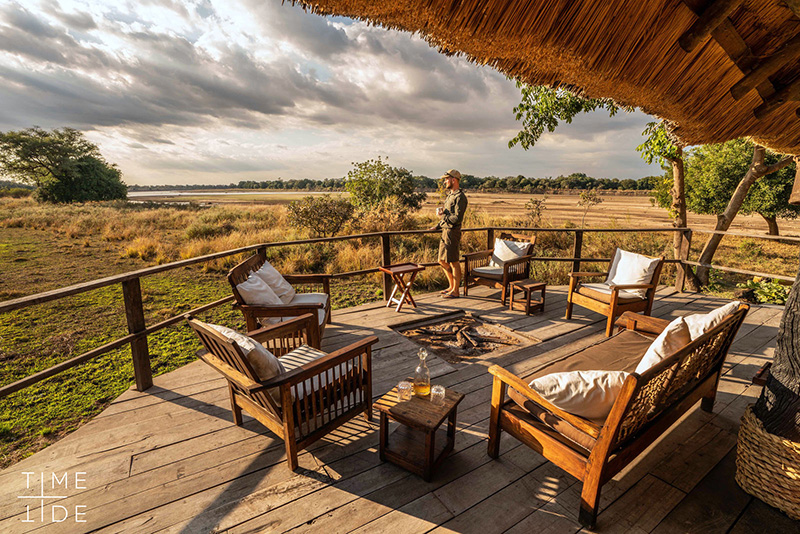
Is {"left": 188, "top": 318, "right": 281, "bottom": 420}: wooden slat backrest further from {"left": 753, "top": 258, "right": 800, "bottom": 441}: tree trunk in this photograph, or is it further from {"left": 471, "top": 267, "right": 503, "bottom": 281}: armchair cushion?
{"left": 471, "top": 267, "right": 503, "bottom": 281}: armchair cushion

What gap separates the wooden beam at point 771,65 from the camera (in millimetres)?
1282

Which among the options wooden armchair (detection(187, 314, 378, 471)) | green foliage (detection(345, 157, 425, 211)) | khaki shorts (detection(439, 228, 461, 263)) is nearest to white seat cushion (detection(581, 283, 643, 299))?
khaki shorts (detection(439, 228, 461, 263))

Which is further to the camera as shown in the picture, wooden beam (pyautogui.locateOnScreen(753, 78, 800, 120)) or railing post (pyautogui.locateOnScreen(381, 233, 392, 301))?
railing post (pyautogui.locateOnScreen(381, 233, 392, 301))

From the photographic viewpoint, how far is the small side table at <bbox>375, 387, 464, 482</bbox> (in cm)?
173

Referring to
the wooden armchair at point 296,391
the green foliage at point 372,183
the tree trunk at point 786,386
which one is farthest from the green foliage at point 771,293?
the green foliage at point 372,183

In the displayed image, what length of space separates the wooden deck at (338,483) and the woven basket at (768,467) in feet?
0.24

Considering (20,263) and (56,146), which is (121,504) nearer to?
(20,263)

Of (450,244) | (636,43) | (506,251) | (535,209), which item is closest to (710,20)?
(636,43)

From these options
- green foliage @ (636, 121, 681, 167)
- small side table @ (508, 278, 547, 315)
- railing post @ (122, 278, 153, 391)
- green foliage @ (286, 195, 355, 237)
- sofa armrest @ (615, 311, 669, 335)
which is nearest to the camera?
railing post @ (122, 278, 153, 391)

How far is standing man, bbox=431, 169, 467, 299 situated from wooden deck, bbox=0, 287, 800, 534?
249 centimetres

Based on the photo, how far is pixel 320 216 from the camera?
11.6 metres

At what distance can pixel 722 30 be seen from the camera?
1291 millimetres

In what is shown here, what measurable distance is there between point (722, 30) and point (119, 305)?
8.56 m

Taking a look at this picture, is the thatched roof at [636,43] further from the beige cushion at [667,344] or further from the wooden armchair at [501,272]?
the wooden armchair at [501,272]
